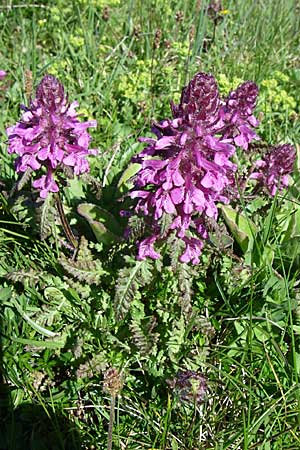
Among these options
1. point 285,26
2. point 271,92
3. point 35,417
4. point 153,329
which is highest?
point 285,26

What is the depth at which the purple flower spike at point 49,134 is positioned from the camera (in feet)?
7.18

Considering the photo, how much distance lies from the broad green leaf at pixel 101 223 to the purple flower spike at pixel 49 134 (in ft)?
1.13

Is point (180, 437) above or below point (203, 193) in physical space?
below

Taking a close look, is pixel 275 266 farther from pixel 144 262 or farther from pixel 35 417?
pixel 35 417

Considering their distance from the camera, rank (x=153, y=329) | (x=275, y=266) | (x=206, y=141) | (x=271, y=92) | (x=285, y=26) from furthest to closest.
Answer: (x=285, y=26) → (x=271, y=92) → (x=275, y=266) → (x=153, y=329) → (x=206, y=141)

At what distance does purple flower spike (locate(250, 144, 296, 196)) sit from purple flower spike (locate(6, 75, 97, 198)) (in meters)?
0.98

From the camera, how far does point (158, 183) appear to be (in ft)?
6.96

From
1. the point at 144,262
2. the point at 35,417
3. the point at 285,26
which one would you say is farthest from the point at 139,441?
the point at 285,26

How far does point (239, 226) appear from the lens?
2.79 meters

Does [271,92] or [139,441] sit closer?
[139,441]

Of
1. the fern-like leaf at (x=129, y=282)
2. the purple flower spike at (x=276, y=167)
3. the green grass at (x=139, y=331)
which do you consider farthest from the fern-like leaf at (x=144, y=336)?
the purple flower spike at (x=276, y=167)

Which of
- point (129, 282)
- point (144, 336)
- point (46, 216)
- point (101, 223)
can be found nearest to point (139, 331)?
point (144, 336)

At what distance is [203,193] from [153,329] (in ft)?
2.66

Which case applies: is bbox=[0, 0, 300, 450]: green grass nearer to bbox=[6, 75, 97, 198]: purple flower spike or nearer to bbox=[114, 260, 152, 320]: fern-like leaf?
bbox=[114, 260, 152, 320]: fern-like leaf
